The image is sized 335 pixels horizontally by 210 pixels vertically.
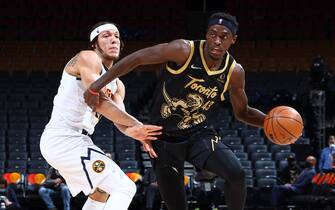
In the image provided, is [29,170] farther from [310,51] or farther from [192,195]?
[310,51]

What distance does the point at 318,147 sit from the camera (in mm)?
17125

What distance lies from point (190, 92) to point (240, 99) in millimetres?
539

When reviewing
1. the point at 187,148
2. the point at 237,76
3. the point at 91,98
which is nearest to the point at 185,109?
the point at 187,148

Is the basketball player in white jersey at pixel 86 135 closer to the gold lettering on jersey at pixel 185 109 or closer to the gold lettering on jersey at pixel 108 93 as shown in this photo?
the gold lettering on jersey at pixel 108 93

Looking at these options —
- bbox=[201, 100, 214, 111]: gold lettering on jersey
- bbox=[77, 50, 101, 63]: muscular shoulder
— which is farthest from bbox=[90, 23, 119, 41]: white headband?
bbox=[201, 100, 214, 111]: gold lettering on jersey

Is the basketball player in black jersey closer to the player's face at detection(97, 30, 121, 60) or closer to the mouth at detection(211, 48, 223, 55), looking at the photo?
the mouth at detection(211, 48, 223, 55)

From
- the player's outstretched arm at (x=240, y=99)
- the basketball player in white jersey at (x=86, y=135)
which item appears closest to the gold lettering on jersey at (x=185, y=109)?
the basketball player in white jersey at (x=86, y=135)

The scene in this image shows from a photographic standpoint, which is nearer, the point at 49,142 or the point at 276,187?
the point at 49,142

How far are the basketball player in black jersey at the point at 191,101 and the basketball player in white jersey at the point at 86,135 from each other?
18cm

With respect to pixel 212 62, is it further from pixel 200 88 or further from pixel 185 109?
pixel 185 109

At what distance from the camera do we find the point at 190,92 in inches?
210

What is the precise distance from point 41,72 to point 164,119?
46.4 ft

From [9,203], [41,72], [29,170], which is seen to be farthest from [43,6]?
[9,203]

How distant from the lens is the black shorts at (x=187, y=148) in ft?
17.6
